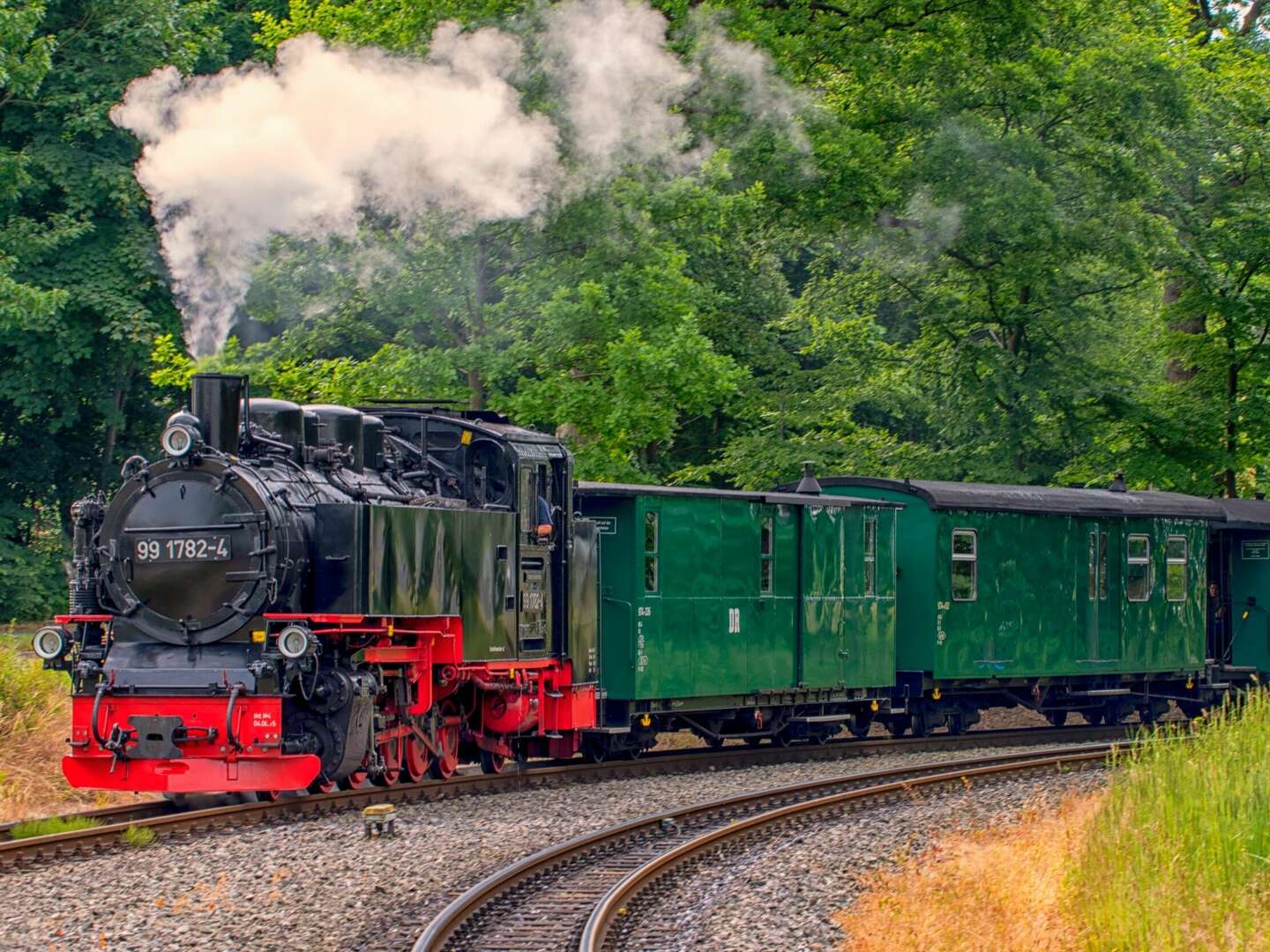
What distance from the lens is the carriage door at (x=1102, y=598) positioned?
20625 mm

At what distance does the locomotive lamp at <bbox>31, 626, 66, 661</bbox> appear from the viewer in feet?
39.5

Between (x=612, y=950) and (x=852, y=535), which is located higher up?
(x=852, y=535)

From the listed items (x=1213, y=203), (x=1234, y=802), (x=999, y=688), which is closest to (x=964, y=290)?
(x=1213, y=203)

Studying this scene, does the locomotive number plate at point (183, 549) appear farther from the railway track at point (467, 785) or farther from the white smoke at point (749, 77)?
the white smoke at point (749, 77)

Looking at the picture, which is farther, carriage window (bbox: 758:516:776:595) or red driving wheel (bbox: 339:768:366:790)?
carriage window (bbox: 758:516:776:595)

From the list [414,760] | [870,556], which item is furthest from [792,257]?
[414,760]

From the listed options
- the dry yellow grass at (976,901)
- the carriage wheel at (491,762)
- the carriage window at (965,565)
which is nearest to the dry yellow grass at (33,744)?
the carriage wheel at (491,762)

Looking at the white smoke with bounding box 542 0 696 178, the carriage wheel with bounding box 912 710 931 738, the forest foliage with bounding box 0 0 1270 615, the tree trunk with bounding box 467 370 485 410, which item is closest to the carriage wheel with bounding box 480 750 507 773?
the forest foliage with bounding box 0 0 1270 615

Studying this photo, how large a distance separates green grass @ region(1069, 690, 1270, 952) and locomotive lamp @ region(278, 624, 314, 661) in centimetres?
517

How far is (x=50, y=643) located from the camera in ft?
39.7

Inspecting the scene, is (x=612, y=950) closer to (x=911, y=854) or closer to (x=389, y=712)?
(x=911, y=854)

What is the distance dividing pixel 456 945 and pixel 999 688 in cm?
1304

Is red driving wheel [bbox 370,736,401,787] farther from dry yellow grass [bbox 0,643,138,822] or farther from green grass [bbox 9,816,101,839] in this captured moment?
green grass [bbox 9,816,101,839]

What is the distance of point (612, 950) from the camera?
26.7 feet
